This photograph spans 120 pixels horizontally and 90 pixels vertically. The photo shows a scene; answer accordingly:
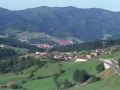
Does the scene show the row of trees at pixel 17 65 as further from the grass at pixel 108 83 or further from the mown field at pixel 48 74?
the grass at pixel 108 83

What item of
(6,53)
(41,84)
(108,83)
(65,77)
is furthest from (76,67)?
(6,53)

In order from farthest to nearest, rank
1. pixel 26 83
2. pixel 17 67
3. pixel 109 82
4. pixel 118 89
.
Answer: pixel 17 67 → pixel 26 83 → pixel 109 82 → pixel 118 89

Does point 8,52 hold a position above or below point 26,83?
above

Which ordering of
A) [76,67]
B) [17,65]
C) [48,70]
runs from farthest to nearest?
[17,65], [48,70], [76,67]

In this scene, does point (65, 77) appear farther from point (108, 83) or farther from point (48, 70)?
point (108, 83)

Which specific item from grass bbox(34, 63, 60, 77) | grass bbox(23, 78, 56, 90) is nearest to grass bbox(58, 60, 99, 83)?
grass bbox(34, 63, 60, 77)

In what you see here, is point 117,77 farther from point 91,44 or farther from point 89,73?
point 91,44

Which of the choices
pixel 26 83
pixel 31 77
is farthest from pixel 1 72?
pixel 26 83

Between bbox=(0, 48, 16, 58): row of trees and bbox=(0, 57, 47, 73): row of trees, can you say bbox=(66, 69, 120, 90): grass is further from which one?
bbox=(0, 48, 16, 58): row of trees

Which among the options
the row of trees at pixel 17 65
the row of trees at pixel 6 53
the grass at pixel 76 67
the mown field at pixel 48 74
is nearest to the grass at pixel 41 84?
the mown field at pixel 48 74

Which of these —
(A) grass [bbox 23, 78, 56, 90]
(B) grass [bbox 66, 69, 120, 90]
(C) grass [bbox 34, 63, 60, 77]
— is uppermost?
(C) grass [bbox 34, 63, 60, 77]

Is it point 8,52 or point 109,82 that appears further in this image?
point 8,52
